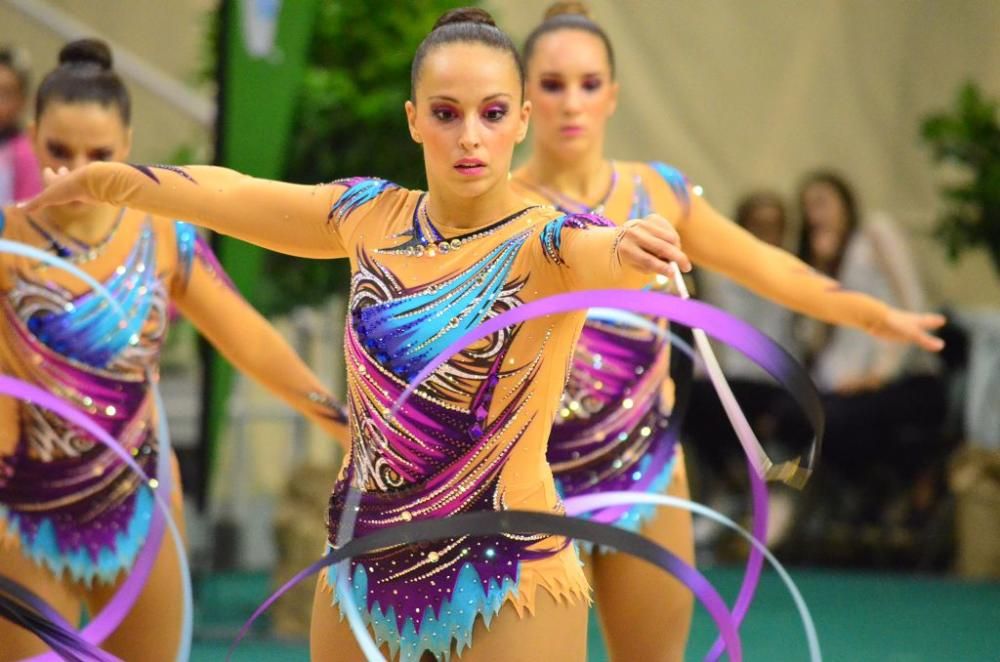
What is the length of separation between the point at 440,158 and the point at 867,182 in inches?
255

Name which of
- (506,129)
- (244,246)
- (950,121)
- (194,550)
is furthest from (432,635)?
(950,121)

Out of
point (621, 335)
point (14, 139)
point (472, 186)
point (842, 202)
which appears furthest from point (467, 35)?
point (842, 202)

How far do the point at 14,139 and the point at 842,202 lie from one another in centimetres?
372

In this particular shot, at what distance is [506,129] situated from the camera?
285 cm

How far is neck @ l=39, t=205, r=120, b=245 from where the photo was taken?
3.87 m

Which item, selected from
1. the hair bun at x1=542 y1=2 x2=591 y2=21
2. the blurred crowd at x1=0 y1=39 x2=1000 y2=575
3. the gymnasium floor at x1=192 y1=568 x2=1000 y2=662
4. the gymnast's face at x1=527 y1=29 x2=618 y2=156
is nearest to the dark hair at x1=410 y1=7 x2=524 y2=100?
the gymnast's face at x1=527 y1=29 x2=618 y2=156

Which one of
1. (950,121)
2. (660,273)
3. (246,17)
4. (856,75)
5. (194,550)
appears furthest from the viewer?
(856,75)

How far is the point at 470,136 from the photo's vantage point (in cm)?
279

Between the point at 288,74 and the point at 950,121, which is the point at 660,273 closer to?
the point at 288,74

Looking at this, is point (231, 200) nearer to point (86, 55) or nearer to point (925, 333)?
point (86, 55)

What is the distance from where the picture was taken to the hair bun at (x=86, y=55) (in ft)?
13.3

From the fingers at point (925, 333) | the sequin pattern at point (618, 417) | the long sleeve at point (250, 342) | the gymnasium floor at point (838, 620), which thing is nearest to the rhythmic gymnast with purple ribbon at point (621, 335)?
the sequin pattern at point (618, 417)

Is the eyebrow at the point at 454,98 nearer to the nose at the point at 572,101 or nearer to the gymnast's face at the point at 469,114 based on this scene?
the gymnast's face at the point at 469,114

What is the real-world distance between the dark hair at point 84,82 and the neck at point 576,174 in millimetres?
1039
